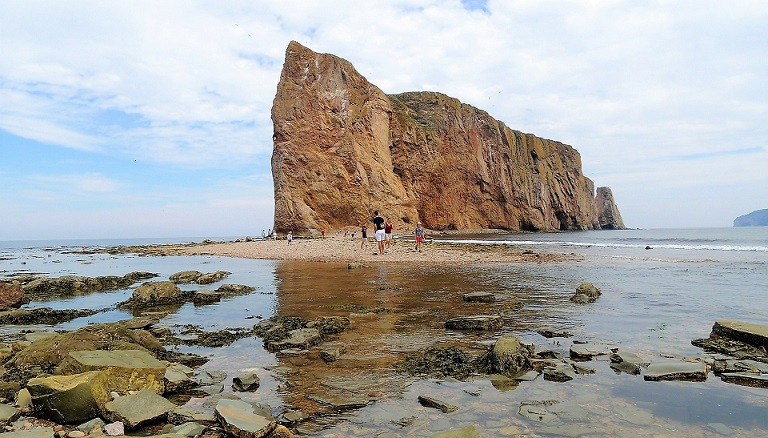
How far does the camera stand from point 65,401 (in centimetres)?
439

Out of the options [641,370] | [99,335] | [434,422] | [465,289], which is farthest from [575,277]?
[99,335]

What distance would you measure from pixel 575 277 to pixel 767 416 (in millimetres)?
12318

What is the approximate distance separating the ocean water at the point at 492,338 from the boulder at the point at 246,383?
0.12m

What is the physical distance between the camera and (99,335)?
642cm

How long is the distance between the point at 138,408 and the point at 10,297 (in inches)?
449

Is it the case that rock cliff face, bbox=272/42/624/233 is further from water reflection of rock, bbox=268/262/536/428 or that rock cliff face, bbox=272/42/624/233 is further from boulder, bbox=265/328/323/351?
boulder, bbox=265/328/323/351

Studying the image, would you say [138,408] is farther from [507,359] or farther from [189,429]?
[507,359]

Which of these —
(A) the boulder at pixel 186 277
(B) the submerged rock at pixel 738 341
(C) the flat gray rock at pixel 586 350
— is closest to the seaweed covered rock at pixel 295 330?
(C) the flat gray rock at pixel 586 350

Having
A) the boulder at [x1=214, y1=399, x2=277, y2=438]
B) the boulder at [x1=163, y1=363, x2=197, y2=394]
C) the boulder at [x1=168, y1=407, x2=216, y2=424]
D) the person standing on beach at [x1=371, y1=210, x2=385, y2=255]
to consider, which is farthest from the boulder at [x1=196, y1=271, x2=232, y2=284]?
the boulder at [x1=214, y1=399, x2=277, y2=438]

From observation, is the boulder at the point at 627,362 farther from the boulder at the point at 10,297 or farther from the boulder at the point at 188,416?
the boulder at the point at 10,297

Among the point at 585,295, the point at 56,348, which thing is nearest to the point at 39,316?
the point at 56,348

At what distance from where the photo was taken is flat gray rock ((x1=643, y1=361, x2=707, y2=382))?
5414mm

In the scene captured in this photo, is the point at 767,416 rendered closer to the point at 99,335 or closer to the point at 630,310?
the point at 630,310

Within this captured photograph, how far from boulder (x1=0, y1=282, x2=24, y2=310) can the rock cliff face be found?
39.6 metres
